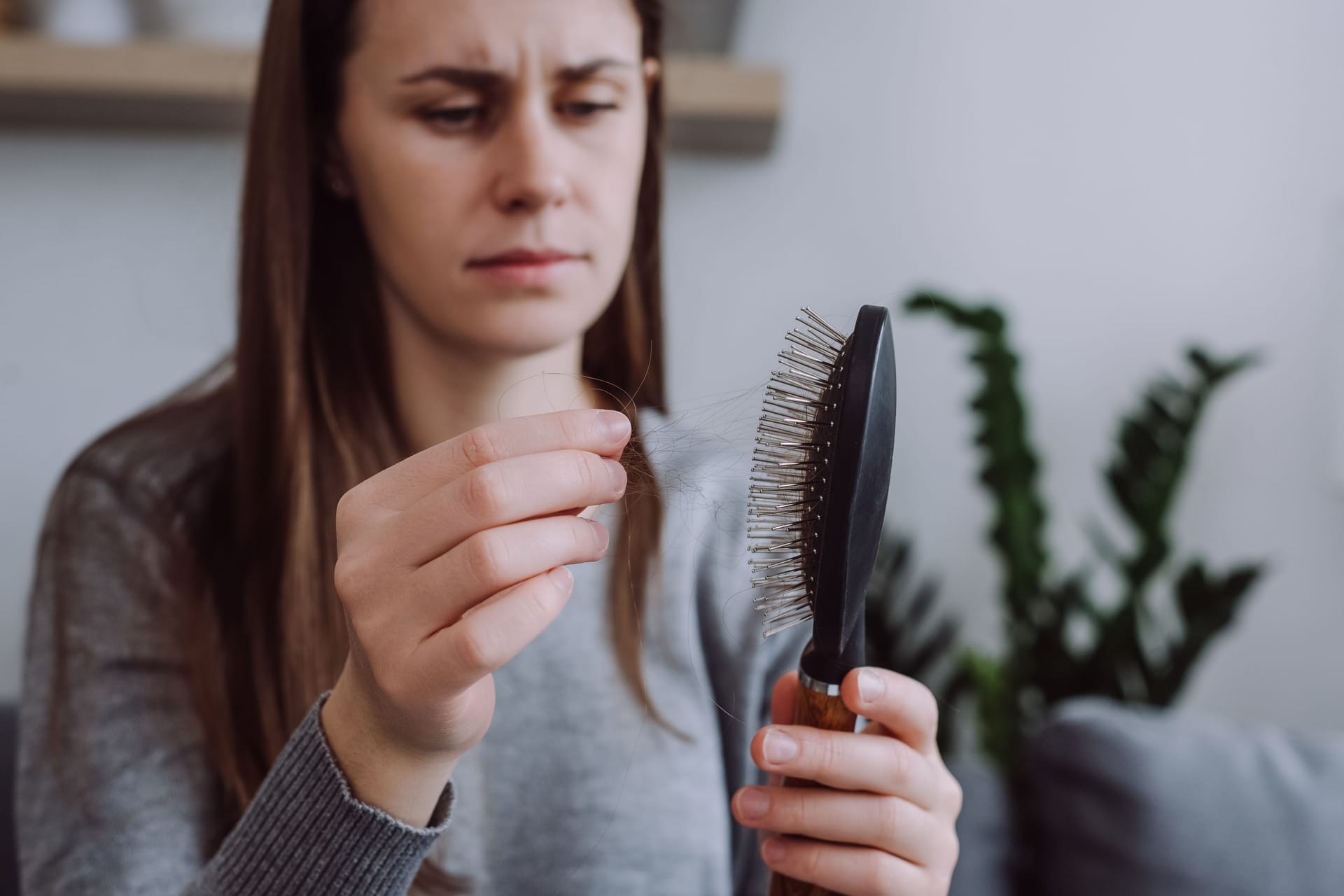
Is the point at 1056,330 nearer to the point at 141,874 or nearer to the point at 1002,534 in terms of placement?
the point at 1002,534

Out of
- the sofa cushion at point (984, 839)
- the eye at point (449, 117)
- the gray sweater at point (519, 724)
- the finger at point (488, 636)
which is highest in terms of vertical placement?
the eye at point (449, 117)

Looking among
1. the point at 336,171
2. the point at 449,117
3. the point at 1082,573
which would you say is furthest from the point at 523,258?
the point at 1082,573

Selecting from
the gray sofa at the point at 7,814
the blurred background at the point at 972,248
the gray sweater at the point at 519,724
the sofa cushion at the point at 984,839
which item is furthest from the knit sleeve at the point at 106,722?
the sofa cushion at the point at 984,839

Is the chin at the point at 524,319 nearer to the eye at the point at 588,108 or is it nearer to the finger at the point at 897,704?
the eye at the point at 588,108

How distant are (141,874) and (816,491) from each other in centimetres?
52

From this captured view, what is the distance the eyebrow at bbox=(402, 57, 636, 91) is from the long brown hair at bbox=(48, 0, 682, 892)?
10 centimetres

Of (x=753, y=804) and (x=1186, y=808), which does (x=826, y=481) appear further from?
(x=1186, y=808)

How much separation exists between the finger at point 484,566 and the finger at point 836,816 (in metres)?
0.16

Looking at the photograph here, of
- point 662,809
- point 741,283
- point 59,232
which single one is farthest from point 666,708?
point 59,232

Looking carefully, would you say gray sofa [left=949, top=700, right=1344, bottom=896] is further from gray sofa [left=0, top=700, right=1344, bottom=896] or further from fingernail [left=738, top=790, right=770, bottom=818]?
fingernail [left=738, top=790, right=770, bottom=818]

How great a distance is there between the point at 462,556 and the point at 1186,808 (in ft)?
2.93

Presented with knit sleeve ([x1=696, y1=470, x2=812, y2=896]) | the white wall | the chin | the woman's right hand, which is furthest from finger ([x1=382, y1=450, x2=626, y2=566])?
the white wall

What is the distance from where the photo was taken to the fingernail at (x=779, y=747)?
16.6 inches

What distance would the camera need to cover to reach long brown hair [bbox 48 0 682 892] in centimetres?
68
